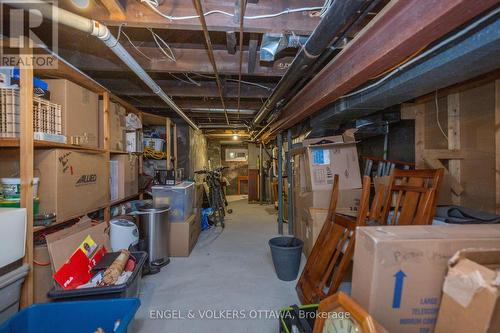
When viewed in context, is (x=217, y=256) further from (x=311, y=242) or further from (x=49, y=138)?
(x=49, y=138)

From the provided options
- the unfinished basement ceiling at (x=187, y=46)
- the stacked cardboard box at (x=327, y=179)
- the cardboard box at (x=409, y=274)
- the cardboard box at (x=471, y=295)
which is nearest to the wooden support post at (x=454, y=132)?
the stacked cardboard box at (x=327, y=179)

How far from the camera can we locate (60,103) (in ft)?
5.82

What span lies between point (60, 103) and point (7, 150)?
49 cm

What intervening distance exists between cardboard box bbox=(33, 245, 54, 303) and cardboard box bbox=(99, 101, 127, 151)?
114 centimetres

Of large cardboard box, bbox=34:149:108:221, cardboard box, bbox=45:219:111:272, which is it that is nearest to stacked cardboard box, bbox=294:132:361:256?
cardboard box, bbox=45:219:111:272

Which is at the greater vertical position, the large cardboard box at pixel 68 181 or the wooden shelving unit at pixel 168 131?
the wooden shelving unit at pixel 168 131

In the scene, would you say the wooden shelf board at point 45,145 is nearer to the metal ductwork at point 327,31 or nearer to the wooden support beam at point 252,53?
the wooden support beam at point 252,53

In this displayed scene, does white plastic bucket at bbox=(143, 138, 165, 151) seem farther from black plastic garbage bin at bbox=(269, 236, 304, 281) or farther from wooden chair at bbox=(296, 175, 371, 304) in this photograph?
wooden chair at bbox=(296, 175, 371, 304)

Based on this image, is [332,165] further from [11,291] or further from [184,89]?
[11,291]

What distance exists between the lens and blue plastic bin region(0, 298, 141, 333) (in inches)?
50.7

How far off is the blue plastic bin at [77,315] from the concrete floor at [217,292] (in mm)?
386

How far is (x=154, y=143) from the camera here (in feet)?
12.7

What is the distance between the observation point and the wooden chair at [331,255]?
5.49 feet

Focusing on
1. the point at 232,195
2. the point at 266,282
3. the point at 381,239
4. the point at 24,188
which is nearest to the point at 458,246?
the point at 381,239
